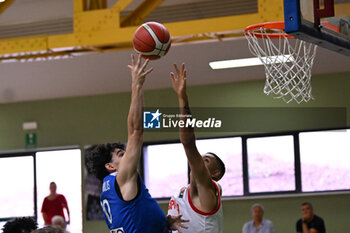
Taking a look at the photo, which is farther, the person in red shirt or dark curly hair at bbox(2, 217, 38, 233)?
the person in red shirt

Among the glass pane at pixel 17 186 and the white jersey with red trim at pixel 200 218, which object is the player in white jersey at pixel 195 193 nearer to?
the white jersey with red trim at pixel 200 218

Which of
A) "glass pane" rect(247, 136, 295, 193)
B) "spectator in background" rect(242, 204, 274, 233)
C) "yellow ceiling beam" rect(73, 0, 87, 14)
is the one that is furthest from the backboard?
"glass pane" rect(247, 136, 295, 193)

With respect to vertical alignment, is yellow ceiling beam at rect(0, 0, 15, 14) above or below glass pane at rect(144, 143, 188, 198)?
above

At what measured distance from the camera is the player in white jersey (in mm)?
3566

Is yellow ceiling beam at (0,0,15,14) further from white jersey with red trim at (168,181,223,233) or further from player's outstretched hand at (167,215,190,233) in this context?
player's outstretched hand at (167,215,190,233)

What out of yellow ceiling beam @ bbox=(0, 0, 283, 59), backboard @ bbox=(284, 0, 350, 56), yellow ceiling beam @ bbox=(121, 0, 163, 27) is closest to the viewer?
backboard @ bbox=(284, 0, 350, 56)

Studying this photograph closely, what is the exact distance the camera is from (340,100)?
10195 millimetres

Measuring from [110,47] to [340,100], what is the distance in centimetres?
451

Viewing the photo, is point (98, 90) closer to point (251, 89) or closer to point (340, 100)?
point (251, 89)

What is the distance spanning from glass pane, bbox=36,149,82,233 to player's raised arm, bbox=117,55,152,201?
8251mm

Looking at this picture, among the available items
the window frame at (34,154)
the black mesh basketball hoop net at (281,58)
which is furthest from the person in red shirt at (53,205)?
the black mesh basketball hoop net at (281,58)

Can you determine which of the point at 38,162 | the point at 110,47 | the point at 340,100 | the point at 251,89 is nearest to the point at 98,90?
the point at 38,162

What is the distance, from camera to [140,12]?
299 inches

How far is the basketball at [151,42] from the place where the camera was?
440 cm
